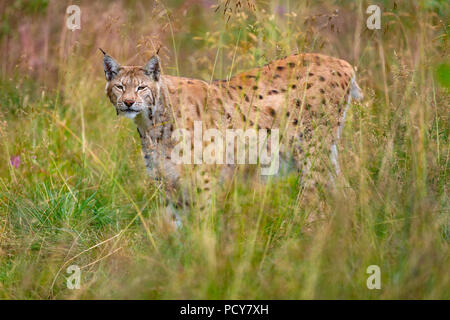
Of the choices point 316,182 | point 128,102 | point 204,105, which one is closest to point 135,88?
point 128,102

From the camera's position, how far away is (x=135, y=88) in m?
5.11

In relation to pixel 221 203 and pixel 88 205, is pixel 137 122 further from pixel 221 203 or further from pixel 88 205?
pixel 221 203

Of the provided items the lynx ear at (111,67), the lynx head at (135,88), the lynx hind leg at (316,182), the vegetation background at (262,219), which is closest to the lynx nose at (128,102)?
the lynx head at (135,88)

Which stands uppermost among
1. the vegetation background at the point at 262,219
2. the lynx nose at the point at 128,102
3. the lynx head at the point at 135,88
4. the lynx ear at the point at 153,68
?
the lynx ear at the point at 153,68

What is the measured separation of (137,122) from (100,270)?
Answer: 5.75 ft

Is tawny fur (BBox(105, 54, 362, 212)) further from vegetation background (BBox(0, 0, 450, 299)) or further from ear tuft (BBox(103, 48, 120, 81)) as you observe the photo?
vegetation background (BBox(0, 0, 450, 299))

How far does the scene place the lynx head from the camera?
5.03 meters

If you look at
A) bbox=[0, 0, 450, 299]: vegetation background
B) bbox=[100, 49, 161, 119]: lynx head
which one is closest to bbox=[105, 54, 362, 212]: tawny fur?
bbox=[100, 49, 161, 119]: lynx head

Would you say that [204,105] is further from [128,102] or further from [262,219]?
[262,219]

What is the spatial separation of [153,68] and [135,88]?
0.23 m

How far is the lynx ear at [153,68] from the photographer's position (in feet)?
16.5

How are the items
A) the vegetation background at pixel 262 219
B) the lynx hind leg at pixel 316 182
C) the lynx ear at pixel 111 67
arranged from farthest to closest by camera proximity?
the lynx ear at pixel 111 67 < the lynx hind leg at pixel 316 182 < the vegetation background at pixel 262 219

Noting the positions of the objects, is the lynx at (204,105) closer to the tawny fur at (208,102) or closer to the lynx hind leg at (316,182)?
the tawny fur at (208,102)

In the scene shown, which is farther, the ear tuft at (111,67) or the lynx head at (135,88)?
the ear tuft at (111,67)
